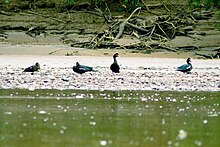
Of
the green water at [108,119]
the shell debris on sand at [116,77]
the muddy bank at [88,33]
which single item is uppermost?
the green water at [108,119]

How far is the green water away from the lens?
839 cm

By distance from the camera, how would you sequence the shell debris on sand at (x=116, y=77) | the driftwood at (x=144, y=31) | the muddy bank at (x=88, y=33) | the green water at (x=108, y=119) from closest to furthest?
the green water at (x=108, y=119) → the shell debris on sand at (x=116, y=77) → the muddy bank at (x=88, y=33) → the driftwood at (x=144, y=31)

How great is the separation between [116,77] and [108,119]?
7.92 metres

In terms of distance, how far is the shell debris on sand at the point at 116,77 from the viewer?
52.3ft

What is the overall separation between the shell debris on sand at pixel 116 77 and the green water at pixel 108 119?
55.2 inches

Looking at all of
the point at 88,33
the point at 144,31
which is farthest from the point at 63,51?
the point at 144,31

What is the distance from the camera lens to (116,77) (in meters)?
18.2

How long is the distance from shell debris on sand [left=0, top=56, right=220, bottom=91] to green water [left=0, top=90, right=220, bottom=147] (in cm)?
140

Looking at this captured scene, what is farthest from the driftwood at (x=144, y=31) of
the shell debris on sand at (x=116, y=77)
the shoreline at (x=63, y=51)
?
the shell debris on sand at (x=116, y=77)

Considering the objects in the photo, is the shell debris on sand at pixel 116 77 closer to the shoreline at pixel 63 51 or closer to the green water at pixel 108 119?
the green water at pixel 108 119

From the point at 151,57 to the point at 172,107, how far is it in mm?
14542

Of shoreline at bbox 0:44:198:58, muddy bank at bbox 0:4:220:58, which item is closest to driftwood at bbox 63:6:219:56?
muddy bank at bbox 0:4:220:58

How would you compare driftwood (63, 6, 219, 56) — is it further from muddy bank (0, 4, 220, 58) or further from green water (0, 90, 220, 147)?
green water (0, 90, 220, 147)

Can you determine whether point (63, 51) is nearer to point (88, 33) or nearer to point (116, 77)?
point (88, 33)
